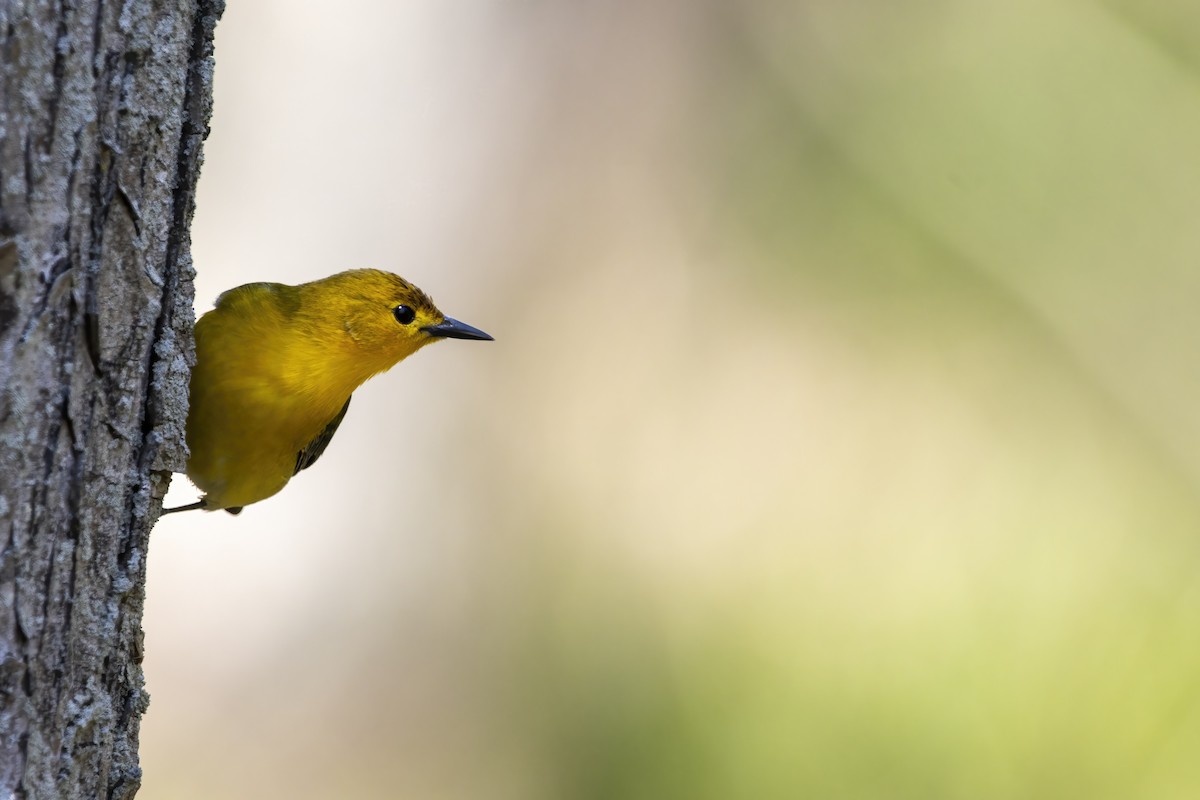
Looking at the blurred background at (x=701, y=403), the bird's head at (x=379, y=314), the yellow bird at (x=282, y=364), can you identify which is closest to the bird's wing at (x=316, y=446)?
the yellow bird at (x=282, y=364)

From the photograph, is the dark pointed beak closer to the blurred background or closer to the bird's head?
the bird's head

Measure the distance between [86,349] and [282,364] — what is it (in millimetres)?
1229

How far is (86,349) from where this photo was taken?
6.10 feet

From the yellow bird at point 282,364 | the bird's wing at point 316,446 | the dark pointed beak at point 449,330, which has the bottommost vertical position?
the bird's wing at point 316,446

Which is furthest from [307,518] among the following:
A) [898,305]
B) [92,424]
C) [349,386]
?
[92,424]

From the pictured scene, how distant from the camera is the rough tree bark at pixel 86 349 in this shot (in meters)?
1.72

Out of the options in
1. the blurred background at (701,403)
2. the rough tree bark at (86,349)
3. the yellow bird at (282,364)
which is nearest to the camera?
the rough tree bark at (86,349)

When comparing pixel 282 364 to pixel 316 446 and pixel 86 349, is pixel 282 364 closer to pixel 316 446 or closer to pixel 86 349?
pixel 316 446

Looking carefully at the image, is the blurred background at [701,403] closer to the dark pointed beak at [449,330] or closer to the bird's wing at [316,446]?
the bird's wing at [316,446]

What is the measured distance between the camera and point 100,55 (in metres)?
1.82

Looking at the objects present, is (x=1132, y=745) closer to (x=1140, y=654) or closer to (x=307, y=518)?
(x=1140, y=654)

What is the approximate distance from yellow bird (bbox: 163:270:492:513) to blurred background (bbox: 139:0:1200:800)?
170cm

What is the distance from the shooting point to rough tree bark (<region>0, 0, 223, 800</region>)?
1718 mm

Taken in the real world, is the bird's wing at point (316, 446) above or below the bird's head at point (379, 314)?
below
